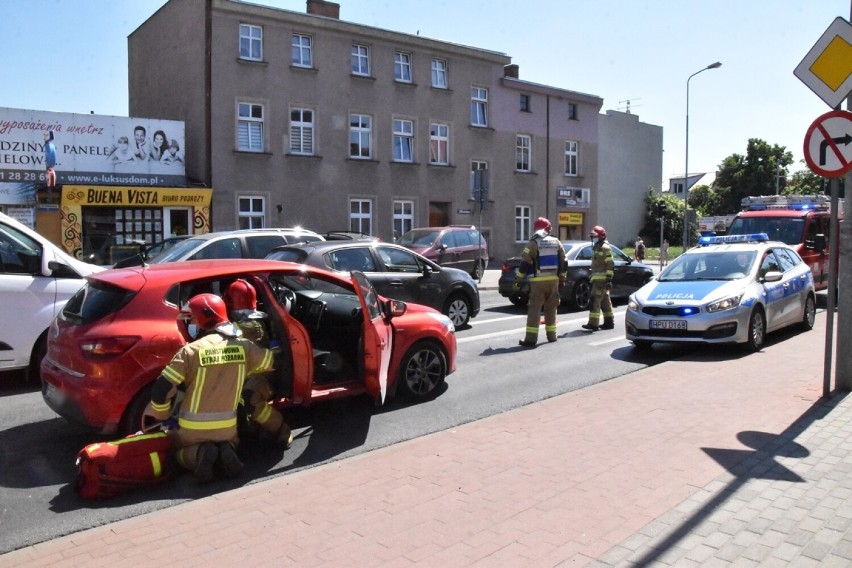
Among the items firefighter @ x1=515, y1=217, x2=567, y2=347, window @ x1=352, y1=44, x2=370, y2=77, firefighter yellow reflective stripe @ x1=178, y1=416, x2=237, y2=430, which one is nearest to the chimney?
window @ x1=352, y1=44, x2=370, y2=77

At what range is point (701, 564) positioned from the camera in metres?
3.62

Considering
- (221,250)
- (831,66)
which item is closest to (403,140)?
(221,250)

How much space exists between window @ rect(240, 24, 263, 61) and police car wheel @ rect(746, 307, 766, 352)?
20.8 m

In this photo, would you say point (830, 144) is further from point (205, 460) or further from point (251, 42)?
point (251, 42)

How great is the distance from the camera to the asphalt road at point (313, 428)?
14.8 ft

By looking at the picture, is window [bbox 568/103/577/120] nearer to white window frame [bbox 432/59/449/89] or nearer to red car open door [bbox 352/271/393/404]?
white window frame [bbox 432/59/449/89]

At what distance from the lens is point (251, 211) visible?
84.4ft

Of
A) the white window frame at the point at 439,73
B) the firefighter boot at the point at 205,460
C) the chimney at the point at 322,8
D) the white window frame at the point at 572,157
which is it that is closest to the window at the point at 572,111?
the white window frame at the point at 572,157

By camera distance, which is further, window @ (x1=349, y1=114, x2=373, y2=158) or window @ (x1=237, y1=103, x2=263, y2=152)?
window @ (x1=349, y1=114, x2=373, y2=158)

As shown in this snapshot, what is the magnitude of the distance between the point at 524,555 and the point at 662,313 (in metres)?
6.80

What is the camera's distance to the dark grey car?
10.2 metres

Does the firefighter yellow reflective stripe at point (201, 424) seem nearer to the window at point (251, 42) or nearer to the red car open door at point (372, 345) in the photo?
the red car open door at point (372, 345)

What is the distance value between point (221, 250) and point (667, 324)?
6.51m

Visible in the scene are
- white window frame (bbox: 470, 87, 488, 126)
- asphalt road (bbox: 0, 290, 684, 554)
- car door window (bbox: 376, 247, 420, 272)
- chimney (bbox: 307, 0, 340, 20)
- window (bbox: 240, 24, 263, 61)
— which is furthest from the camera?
white window frame (bbox: 470, 87, 488, 126)
